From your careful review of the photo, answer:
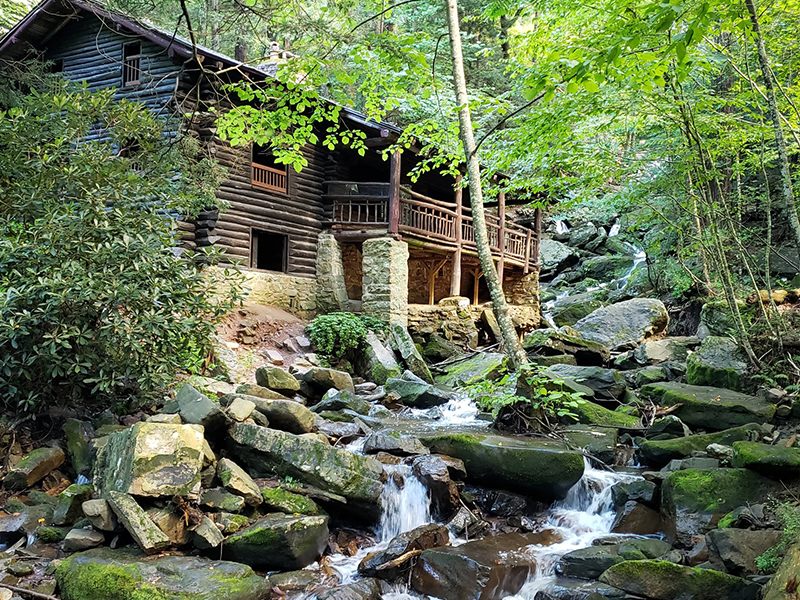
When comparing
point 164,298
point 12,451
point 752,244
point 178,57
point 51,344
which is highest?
point 178,57

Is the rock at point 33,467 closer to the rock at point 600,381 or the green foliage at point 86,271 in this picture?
the green foliage at point 86,271

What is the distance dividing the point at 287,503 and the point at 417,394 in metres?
5.56

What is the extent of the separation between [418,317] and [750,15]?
11.0 metres

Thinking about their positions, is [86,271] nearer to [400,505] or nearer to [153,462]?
[153,462]

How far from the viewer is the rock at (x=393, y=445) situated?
737 cm

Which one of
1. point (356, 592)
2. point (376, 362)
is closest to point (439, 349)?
point (376, 362)

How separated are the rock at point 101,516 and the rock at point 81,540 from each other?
82 mm

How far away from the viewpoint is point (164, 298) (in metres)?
6.98

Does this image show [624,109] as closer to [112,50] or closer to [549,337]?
[549,337]

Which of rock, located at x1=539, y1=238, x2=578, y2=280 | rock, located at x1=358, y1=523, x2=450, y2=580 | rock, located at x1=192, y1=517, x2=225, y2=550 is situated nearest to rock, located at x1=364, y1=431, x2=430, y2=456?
rock, located at x1=358, y1=523, x2=450, y2=580

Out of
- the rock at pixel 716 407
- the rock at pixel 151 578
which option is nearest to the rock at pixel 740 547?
the rock at pixel 716 407

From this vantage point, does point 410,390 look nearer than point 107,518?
No

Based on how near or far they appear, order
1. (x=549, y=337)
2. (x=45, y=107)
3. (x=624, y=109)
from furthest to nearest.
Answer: (x=549, y=337) < (x=624, y=109) < (x=45, y=107)

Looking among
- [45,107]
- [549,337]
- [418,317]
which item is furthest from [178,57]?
[549,337]
